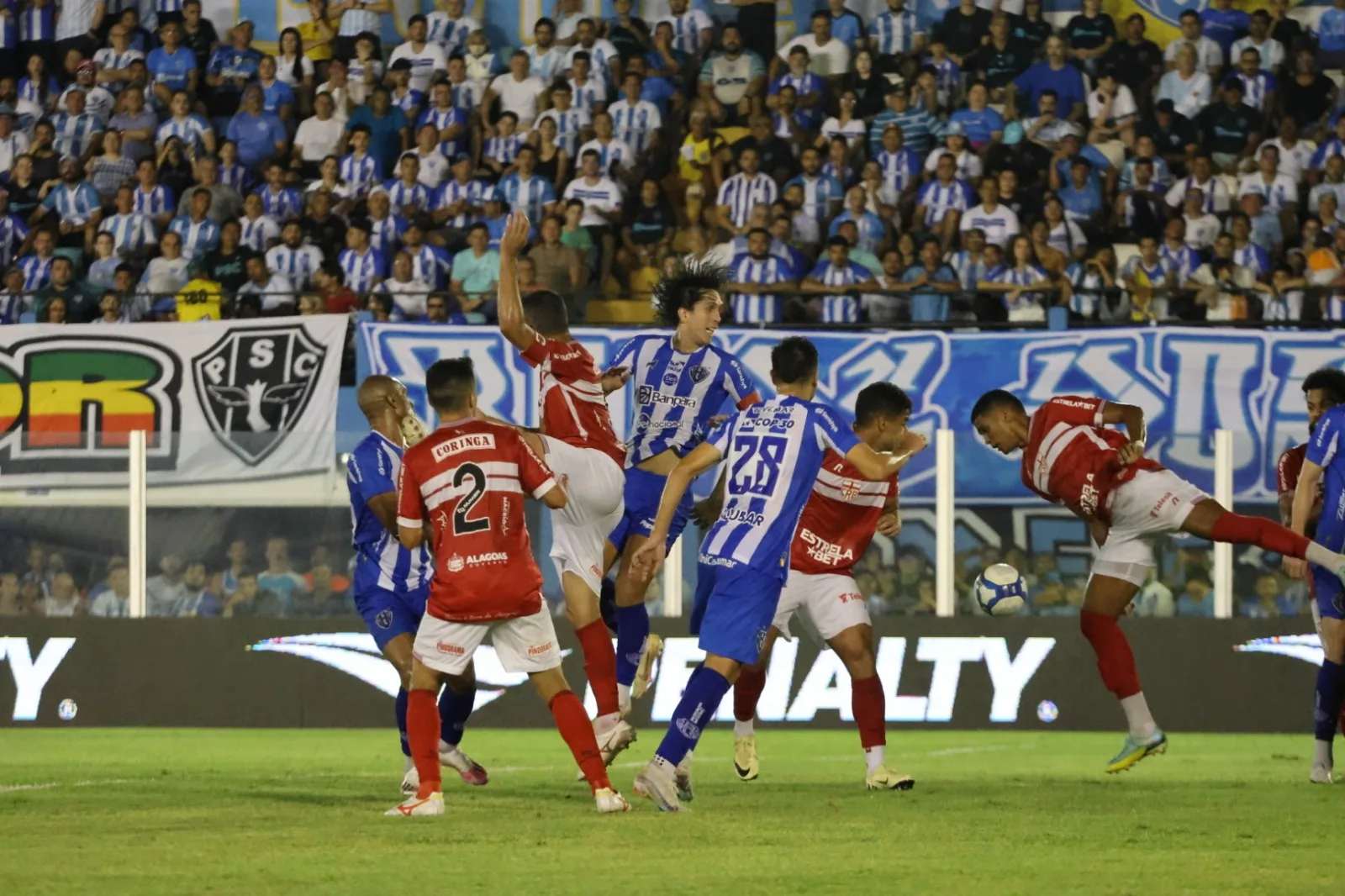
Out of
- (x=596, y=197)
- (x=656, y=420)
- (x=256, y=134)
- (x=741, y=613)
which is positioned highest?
(x=256, y=134)

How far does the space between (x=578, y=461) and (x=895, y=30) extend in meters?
12.2

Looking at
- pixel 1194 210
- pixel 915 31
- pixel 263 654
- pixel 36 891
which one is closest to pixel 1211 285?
pixel 1194 210

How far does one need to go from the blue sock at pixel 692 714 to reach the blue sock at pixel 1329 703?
3747 mm

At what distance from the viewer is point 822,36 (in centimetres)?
2108

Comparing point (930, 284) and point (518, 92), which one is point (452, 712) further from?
point (518, 92)

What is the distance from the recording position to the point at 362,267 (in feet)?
62.3

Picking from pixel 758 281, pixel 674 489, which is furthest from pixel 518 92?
pixel 674 489

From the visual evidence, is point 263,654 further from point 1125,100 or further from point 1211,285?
point 1125,100

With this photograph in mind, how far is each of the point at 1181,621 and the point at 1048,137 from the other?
668 centimetres

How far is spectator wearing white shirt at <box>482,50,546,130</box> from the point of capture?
20.8 m

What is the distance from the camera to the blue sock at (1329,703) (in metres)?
10.6

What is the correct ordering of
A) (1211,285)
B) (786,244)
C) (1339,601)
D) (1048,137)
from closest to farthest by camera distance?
(1339,601) → (1211,285) → (786,244) → (1048,137)

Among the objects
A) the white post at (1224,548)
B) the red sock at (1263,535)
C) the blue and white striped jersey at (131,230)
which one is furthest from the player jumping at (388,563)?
the blue and white striped jersey at (131,230)

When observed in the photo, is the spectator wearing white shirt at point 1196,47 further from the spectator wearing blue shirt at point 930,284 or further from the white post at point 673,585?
the white post at point 673,585
